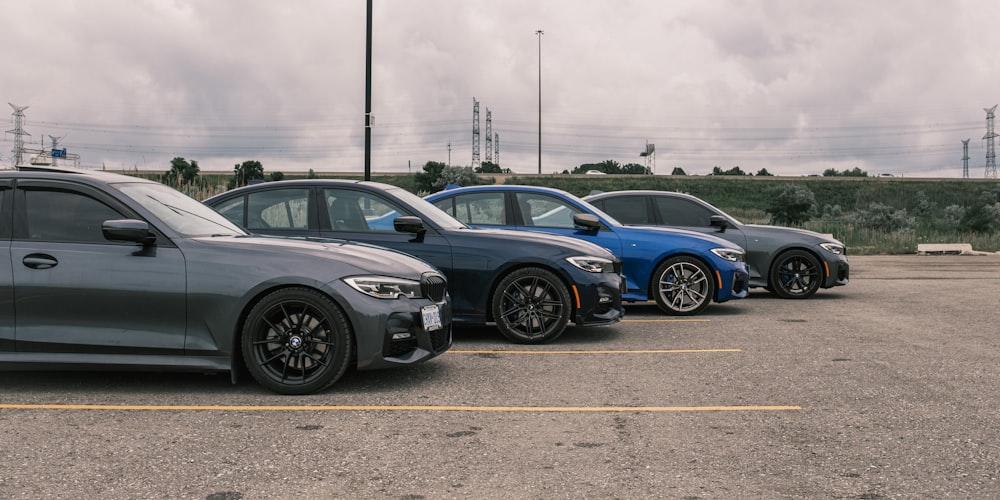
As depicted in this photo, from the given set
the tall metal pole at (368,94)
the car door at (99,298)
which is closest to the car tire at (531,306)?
the car door at (99,298)

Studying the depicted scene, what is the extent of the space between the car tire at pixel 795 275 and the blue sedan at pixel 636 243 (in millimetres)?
2218

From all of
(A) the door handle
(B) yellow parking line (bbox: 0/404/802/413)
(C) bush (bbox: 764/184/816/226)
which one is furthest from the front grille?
(C) bush (bbox: 764/184/816/226)

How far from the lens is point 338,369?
6.10 meters

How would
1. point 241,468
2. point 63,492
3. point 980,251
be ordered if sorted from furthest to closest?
point 980,251, point 241,468, point 63,492

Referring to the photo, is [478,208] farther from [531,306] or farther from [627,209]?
[627,209]

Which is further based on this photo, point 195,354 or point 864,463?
point 195,354

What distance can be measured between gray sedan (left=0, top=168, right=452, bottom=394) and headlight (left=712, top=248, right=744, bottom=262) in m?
5.67

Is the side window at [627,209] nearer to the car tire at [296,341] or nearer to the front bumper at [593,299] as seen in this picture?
the front bumper at [593,299]

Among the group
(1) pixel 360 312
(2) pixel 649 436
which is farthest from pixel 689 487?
(1) pixel 360 312

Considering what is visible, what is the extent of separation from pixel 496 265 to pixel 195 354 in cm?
308

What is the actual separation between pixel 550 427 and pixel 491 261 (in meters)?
3.27

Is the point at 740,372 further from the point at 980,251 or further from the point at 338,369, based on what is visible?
the point at 980,251

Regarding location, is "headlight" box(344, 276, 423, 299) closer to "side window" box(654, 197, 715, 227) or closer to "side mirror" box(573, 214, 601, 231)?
"side mirror" box(573, 214, 601, 231)

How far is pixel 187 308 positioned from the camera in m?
6.08
